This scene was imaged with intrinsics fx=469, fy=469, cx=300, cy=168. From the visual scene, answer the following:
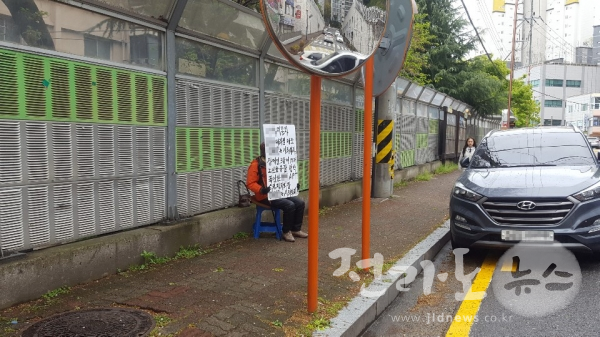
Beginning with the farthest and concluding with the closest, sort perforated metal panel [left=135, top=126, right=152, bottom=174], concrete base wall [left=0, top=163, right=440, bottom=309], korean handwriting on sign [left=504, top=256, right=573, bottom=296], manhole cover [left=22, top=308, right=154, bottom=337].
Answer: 1. perforated metal panel [left=135, top=126, right=152, bottom=174]
2. korean handwriting on sign [left=504, top=256, right=573, bottom=296]
3. concrete base wall [left=0, top=163, right=440, bottom=309]
4. manhole cover [left=22, top=308, right=154, bottom=337]

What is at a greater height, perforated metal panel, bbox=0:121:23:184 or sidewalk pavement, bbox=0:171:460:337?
perforated metal panel, bbox=0:121:23:184

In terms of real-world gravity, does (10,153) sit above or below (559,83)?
below

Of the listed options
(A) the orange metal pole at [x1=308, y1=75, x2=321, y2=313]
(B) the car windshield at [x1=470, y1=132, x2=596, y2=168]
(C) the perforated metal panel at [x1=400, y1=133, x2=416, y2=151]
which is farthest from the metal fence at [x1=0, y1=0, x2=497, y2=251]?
(C) the perforated metal panel at [x1=400, y1=133, x2=416, y2=151]

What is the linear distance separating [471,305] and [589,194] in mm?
2091

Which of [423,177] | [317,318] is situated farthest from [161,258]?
[423,177]

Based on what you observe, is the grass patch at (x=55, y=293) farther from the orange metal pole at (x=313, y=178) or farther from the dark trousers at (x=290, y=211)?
the dark trousers at (x=290, y=211)

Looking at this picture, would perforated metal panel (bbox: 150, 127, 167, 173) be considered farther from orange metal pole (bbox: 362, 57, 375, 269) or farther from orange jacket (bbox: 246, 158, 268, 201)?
orange metal pole (bbox: 362, 57, 375, 269)

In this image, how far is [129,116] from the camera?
5.05 m

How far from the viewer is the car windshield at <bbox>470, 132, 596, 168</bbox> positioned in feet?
21.0

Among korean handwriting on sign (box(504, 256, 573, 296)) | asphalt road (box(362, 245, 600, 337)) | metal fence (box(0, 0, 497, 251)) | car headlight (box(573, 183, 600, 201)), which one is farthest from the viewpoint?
car headlight (box(573, 183, 600, 201))

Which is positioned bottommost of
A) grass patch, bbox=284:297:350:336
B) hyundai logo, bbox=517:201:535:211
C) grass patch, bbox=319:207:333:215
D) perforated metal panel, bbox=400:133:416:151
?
grass patch, bbox=284:297:350:336

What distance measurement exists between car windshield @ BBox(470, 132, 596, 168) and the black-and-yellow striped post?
319 centimetres

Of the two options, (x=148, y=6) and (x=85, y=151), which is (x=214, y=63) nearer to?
(x=148, y=6)

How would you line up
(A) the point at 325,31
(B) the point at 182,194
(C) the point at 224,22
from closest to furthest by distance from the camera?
(A) the point at 325,31
(B) the point at 182,194
(C) the point at 224,22
